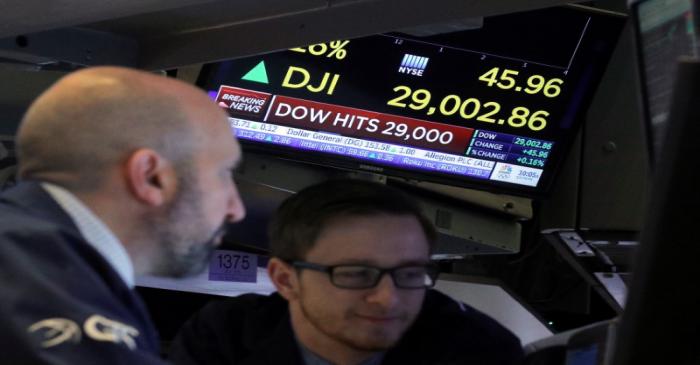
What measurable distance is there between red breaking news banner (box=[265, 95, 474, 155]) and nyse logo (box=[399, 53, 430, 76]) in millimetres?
171

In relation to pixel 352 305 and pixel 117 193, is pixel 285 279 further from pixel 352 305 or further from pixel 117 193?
A: pixel 117 193

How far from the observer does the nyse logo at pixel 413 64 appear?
450 cm

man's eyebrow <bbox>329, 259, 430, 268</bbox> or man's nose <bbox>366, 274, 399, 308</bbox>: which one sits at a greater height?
man's eyebrow <bbox>329, 259, 430, 268</bbox>

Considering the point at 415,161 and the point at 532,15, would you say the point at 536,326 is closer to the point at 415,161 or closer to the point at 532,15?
the point at 415,161

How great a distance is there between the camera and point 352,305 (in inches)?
97.3

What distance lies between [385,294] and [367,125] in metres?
2.11

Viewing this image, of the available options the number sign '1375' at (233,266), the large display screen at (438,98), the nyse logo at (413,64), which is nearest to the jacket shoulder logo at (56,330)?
the large display screen at (438,98)

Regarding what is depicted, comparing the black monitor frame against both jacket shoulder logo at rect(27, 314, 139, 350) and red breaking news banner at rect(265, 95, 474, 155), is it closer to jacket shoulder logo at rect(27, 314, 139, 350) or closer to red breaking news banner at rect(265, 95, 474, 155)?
jacket shoulder logo at rect(27, 314, 139, 350)

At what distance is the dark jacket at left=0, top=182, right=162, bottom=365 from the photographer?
1478 mm

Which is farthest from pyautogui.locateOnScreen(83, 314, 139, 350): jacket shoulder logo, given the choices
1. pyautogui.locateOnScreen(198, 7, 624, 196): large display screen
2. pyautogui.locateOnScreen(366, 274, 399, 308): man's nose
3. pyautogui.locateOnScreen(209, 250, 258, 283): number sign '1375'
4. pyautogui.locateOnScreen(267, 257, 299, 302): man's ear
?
pyautogui.locateOnScreen(209, 250, 258, 283): number sign '1375'

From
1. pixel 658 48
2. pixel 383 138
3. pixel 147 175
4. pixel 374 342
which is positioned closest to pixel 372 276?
pixel 374 342

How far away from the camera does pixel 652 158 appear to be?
1511mm

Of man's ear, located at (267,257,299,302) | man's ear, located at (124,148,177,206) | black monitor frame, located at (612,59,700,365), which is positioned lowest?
man's ear, located at (267,257,299,302)

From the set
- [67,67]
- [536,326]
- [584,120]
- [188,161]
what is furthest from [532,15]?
[188,161]
